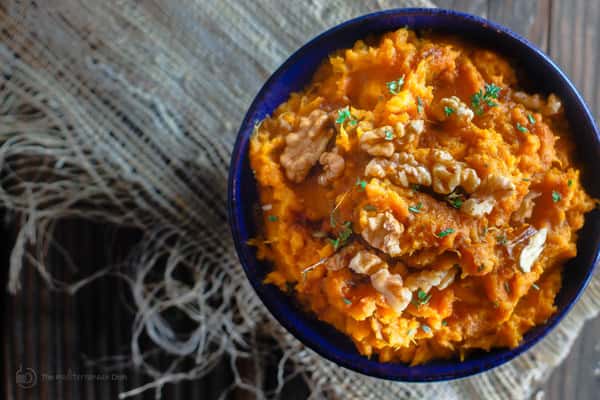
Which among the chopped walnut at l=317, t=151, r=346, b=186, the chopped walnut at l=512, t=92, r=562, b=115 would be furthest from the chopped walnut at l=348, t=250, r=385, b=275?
the chopped walnut at l=512, t=92, r=562, b=115

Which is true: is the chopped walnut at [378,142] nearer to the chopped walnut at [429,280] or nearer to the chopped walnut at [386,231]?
the chopped walnut at [386,231]

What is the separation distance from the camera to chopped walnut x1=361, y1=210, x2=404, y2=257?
5.37ft

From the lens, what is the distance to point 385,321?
67.9 inches

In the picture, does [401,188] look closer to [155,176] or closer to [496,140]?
[496,140]

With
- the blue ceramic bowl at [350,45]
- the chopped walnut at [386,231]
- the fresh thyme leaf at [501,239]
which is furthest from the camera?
the blue ceramic bowl at [350,45]

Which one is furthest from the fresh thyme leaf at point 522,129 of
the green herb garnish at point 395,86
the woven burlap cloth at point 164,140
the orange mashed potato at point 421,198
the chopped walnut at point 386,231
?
the woven burlap cloth at point 164,140

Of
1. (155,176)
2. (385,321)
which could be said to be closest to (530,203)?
(385,321)

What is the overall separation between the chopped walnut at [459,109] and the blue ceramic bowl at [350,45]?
0.29m

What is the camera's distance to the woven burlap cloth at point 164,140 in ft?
7.72

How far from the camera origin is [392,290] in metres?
1.69

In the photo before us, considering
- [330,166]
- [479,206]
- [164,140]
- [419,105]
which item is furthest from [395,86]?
[164,140]

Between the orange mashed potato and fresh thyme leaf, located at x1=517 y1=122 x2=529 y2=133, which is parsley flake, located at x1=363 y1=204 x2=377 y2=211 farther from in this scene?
fresh thyme leaf, located at x1=517 y1=122 x2=529 y2=133

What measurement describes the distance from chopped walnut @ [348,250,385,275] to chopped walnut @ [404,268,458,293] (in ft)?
0.31

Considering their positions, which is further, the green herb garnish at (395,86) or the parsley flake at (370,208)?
the green herb garnish at (395,86)
